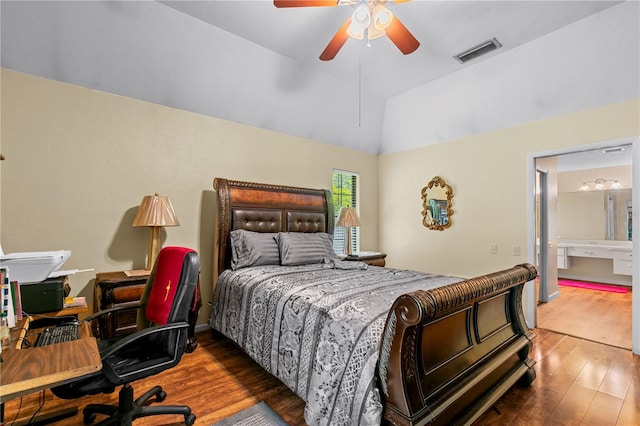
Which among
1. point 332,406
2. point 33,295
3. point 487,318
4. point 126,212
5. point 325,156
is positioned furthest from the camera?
point 325,156

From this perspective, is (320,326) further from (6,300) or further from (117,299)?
(117,299)

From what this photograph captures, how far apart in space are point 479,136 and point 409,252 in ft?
6.58

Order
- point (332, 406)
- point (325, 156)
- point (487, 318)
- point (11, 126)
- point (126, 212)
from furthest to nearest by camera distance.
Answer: point (325, 156) → point (126, 212) → point (11, 126) → point (487, 318) → point (332, 406)

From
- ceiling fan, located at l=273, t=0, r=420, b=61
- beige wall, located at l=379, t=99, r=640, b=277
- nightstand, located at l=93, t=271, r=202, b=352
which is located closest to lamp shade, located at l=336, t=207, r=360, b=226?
beige wall, located at l=379, t=99, r=640, b=277

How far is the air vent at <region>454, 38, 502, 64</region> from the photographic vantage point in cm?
325

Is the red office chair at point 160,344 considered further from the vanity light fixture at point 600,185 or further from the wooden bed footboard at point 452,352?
the vanity light fixture at point 600,185

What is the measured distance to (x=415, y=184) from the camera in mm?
4867

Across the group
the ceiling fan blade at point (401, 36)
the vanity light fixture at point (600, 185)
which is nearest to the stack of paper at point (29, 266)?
the ceiling fan blade at point (401, 36)

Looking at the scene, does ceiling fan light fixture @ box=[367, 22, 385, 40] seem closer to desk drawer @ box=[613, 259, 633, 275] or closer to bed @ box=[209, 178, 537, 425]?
bed @ box=[209, 178, 537, 425]

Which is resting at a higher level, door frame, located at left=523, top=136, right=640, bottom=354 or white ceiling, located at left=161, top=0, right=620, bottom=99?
white ceiling, located at left=161, top=0, right=620, bottom=99

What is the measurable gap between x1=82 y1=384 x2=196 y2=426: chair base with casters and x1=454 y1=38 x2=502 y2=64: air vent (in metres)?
4.20

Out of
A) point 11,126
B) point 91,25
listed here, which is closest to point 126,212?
point 11,126

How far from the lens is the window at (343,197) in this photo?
4988 mm

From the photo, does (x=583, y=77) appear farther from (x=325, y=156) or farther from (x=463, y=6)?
(x=325, y=156)
